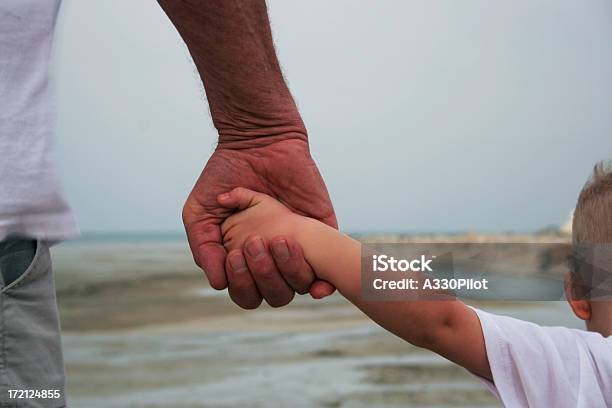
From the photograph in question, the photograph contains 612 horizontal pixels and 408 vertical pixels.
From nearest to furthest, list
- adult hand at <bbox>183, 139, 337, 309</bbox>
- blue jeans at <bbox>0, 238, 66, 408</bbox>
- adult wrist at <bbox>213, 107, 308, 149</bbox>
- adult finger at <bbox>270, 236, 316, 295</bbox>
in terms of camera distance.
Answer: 1. blue jeans at <bbox>0, 238, 66, 408</bbox>
2. adult finger at <bbox>270, 236, 316, 295</bbox>
3. adult hand at <bbox>183, 139, 337, 309</bbox>
4. adult wrist at <bbox>213, 107, 308, 149</bbox>

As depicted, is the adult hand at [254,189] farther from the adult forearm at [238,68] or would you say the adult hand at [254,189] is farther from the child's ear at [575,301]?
the child's ear at [575,301]

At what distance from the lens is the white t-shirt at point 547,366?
4.83ft

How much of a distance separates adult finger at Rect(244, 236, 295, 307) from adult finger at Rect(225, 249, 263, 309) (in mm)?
17

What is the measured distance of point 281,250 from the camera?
68.4 inches

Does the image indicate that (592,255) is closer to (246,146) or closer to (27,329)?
(246,146)

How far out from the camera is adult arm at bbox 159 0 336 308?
1806mm

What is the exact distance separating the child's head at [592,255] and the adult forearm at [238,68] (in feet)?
2.29

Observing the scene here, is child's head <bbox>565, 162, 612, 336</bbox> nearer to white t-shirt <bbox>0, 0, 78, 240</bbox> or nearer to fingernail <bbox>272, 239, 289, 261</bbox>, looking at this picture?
fingernail <bbox>272, 239, 289, 261</bbox>

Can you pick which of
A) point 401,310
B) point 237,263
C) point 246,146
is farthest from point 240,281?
point 401,310

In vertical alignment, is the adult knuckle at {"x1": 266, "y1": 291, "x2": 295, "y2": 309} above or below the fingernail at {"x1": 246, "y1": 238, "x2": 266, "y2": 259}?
below

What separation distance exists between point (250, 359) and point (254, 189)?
17.2ft

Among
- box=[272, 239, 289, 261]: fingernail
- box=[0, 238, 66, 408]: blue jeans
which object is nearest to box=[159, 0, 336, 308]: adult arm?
box=[272, 239, 289, 261]: fingernail

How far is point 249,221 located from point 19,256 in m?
0.52

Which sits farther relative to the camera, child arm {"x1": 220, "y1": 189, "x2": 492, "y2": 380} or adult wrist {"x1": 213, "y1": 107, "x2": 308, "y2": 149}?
adult wrist {"x1": 213, "y1": 107, "x2": 308, "y2": 149}
